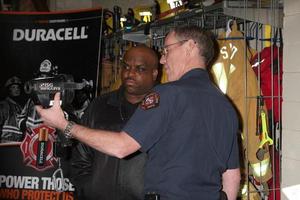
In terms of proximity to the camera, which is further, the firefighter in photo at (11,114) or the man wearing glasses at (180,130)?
the firefighter in photo at (11,114)

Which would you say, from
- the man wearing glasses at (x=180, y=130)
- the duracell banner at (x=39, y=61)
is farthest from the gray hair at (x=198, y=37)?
the duracell banner at (x=39, y=61)

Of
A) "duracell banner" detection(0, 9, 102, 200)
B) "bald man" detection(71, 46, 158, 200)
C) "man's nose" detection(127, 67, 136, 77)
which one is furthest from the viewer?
"duracell banner" detection(0, 9, 102, 200)

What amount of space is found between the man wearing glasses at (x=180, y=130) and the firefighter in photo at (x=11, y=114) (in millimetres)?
1481

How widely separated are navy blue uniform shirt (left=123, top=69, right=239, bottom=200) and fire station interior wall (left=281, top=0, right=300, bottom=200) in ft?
2.15

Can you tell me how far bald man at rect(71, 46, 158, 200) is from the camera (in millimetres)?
2068

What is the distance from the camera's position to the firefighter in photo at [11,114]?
116 inches

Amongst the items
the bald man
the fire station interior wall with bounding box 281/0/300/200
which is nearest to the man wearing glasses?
the bald man

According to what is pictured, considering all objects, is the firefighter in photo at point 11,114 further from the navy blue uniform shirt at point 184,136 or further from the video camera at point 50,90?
the navy blue uniform shirt at point 184,136

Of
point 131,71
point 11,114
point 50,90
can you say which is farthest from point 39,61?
point 50,90

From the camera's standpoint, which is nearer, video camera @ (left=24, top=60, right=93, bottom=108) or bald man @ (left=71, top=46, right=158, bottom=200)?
video camera @ (left=24, top=60, right=93, bottom=108)

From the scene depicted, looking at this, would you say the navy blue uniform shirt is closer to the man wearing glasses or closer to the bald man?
the man wearing glasses

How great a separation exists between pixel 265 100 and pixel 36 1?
111 inches

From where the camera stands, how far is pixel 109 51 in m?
3.57

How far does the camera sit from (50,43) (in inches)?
118
